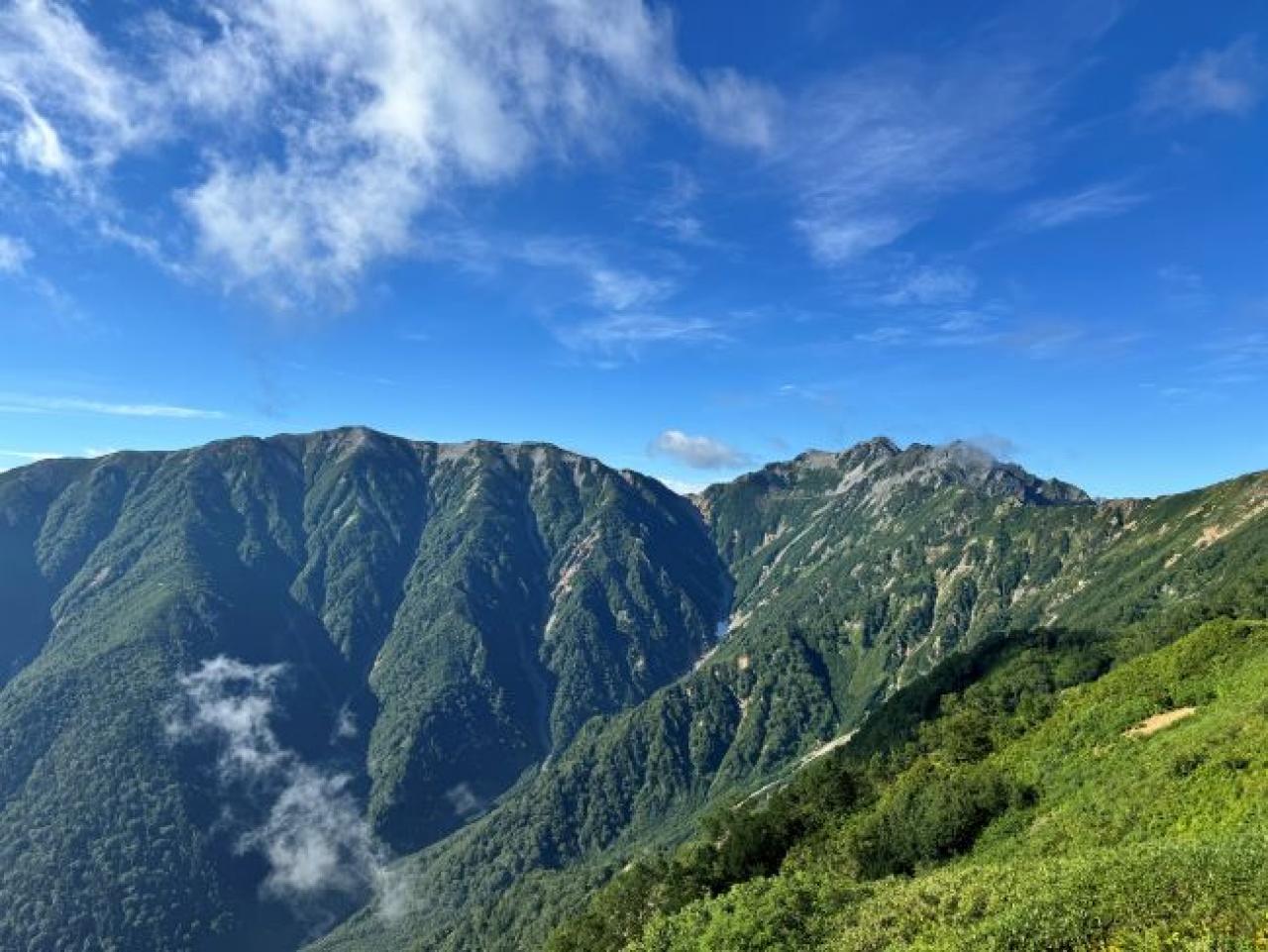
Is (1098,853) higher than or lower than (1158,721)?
lower

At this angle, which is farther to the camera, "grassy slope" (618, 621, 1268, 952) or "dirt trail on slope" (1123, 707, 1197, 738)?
"dirt trail on slope" (1123, 707, 1197, 738)

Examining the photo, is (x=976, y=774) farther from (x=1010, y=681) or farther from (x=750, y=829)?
(x=1010, y=681)

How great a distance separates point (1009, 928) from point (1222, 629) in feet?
282

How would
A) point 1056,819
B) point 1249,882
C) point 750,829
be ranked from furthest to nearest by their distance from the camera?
point 750,829, point 1056,819, point 1249,882

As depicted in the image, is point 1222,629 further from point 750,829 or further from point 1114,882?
point 1114,882

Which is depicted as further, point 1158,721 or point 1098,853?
point 1158,721

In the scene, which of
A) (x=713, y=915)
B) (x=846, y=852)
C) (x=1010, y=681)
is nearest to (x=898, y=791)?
(x=846, y=852)

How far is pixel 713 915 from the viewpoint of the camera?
64.5m

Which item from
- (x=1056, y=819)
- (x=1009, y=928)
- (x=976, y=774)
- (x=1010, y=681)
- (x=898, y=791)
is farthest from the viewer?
(x=1010, y=681)

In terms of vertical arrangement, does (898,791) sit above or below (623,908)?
above

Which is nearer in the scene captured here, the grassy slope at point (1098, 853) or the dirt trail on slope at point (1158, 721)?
the grassy slope at point (1098, 853)

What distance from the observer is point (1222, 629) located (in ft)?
340

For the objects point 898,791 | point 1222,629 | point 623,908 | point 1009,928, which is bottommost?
point 623,908

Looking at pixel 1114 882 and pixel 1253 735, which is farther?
pixel 1253 735
